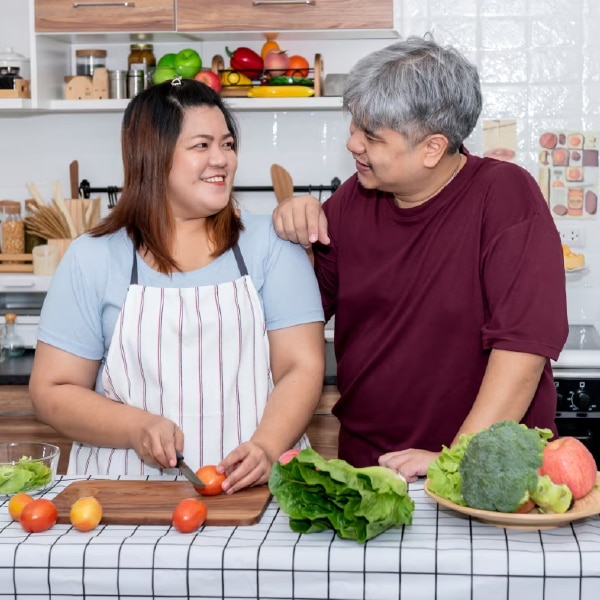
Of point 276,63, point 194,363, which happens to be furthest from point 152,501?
point 276,63

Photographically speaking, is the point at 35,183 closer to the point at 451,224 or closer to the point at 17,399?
the point at 17,399

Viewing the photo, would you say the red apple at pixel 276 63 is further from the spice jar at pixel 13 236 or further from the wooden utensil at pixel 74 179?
the spice jar at pixel 13 236

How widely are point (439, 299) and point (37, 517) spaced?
839mm

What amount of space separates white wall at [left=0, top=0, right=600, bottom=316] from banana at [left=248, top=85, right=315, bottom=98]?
0.68ft

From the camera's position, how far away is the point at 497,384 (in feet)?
5.79

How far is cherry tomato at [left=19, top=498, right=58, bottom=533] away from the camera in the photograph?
4.75ft

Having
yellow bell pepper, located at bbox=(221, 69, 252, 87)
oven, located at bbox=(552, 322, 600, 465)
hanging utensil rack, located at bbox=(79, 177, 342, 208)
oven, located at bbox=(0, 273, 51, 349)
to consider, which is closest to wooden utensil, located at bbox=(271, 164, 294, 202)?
hanging utensil rack, located at bbox=(79, 177, 342, 208)

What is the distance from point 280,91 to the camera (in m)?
3.37

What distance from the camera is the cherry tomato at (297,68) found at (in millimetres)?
3396

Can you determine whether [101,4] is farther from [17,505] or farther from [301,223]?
[17,505]

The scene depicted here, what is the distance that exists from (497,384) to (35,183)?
2428 millimetres

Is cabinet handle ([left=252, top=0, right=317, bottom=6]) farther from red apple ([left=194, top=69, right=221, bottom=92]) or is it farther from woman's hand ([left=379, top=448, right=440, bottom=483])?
woman's hand ([left=379, top=448, right=440, bottom=483])

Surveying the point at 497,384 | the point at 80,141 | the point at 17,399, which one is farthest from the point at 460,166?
the point at 80,141

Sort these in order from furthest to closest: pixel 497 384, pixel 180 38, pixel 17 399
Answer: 1. pixel 180 38
2. pixel 17 399
3. pixel 497 384
